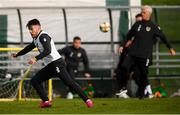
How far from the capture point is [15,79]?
2148cm

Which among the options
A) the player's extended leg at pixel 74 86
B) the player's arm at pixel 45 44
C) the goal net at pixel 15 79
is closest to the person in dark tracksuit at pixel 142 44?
the goal net at pixel 15 79

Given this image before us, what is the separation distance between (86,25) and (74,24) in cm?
37

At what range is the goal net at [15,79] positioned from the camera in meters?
21.0

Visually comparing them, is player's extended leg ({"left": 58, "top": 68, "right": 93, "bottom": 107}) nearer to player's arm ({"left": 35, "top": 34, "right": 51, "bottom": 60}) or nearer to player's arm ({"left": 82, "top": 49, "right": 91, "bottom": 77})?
player's arm ({"left": 35, "top": 34, "right": 51, "bottom": 60})

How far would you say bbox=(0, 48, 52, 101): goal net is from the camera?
21016 mm

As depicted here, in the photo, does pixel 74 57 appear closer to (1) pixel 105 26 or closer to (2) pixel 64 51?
(2) pixel 64 51

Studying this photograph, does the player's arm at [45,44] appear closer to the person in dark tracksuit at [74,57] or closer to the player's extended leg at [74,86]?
the player's extended leg at [74,86]

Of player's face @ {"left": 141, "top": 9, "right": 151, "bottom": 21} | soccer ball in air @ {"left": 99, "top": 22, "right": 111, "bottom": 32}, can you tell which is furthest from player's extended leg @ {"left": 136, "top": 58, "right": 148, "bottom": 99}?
soccer ball in air @ {"left": 99, "top": 22, "right": 111, "bottom": 32}

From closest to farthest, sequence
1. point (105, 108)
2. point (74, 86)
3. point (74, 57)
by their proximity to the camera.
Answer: point (105, 108) → point (74, 86) → point (74, 57)

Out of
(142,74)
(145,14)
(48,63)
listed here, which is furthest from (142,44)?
(48,63)

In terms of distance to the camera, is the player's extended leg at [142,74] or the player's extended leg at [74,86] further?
the player's extended leg at [142,74]

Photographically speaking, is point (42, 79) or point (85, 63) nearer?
point (42, 79)

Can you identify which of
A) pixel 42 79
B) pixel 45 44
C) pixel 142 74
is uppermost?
pixel 45 44

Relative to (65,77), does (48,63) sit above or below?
above
